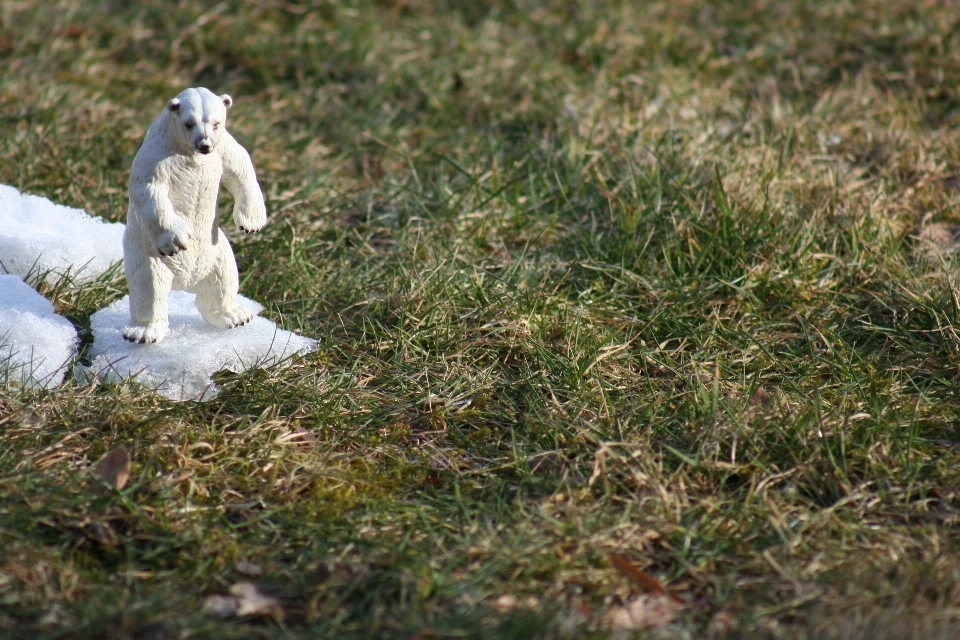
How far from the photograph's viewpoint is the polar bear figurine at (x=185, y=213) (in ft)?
8.89

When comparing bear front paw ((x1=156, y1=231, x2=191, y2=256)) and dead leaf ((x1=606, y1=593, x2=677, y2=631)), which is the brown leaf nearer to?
dead leaf ((x1=606, y1=593, x2=677, y2=631))

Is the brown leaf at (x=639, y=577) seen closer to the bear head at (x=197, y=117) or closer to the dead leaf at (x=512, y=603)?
the dead leaf at (x=512, y=603)

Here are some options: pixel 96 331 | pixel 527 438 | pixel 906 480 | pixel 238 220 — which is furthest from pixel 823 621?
pixel 96 331

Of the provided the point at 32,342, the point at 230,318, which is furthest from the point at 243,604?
the point at 32,342

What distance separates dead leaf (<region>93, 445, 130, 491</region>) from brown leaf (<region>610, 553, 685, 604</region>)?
1.37m

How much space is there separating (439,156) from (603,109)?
94cm

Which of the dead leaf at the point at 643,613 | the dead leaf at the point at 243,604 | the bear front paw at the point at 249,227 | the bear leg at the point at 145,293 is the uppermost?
the bear front paw at the point at 249,227

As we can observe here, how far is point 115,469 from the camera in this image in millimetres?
2619

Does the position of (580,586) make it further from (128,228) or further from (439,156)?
(439,156)

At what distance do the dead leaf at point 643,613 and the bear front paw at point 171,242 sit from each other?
1.61m

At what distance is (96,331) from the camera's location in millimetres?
3186

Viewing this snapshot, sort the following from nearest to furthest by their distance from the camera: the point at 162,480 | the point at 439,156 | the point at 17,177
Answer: the point at 162,480
the point at 17,177
the point at 439,156

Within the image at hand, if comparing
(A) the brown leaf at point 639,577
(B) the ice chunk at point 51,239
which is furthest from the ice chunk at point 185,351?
(A) the brown leaf at point 639,577

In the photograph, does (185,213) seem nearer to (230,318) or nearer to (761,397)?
(230,318)
